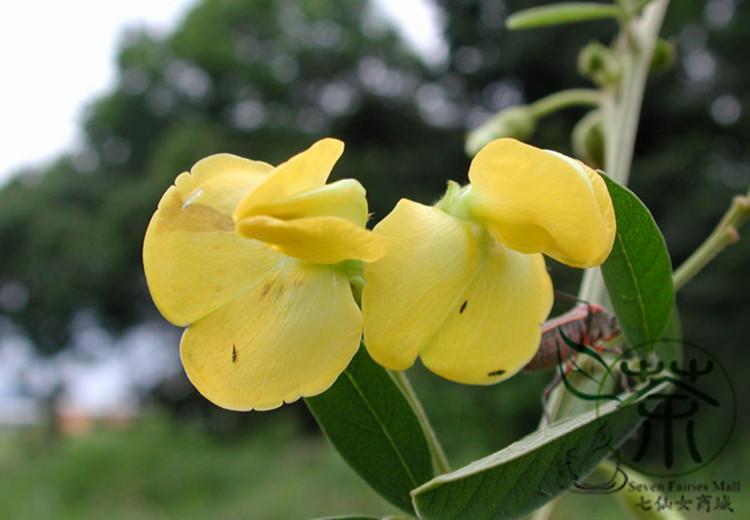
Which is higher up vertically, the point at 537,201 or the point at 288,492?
the point at 537,201

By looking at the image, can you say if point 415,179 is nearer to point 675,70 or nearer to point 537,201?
point 675,70

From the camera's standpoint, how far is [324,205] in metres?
0.24

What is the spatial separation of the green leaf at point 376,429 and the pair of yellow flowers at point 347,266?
0.06 metres

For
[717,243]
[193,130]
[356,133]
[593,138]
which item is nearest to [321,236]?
[717,243]

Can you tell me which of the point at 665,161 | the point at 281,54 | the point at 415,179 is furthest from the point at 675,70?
the point at 281,54

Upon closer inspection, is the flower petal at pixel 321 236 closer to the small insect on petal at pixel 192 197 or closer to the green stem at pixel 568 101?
the small insect on petal at pixel 192 197

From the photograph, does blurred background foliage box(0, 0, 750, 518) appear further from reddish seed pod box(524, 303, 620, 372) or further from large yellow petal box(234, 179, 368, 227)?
large yellow petal box(234, 179, 368, 227)

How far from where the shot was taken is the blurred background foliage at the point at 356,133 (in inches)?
172

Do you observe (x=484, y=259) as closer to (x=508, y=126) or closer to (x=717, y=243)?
(x=717, y=243)

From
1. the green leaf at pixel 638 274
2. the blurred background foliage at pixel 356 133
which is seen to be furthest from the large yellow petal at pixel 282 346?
the blurred background foliage at pixel 356 133

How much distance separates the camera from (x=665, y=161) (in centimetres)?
460

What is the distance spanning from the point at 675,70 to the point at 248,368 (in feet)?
18.7

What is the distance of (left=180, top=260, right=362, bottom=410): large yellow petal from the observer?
0.81ft

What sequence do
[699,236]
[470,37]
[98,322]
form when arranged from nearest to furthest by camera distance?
[699,236] → [470,37] → [98,322]
